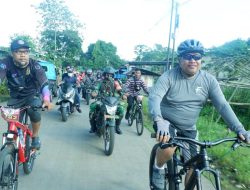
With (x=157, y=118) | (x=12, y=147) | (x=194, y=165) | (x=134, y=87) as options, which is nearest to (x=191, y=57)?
(x=157, y=118)

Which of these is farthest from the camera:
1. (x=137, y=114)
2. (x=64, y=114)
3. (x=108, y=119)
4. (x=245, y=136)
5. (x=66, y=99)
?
(x=66, y=99)

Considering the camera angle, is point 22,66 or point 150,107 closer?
point 150,107

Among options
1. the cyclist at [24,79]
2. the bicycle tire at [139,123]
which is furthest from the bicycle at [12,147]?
the bicycle tire at [139,123]

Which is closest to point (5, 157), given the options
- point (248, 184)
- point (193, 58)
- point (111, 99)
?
point (193, 58)

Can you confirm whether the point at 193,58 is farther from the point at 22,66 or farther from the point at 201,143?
the point at 22,66

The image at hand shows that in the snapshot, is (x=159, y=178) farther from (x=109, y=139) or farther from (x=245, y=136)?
(x=109, y=139)

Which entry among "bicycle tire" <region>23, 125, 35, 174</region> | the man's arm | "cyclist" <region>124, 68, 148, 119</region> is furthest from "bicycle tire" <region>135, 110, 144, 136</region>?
the man's arm

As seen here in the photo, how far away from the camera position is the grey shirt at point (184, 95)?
336cm

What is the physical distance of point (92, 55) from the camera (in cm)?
6731

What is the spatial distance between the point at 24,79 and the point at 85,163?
201 centimetres

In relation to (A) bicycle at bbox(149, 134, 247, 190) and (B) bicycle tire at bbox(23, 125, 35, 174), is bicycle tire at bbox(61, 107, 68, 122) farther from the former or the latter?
(A) bicycle at bbox(149, 134, 247, 190)

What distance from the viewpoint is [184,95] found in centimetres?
345

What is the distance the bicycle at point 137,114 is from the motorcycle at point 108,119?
6.07ft

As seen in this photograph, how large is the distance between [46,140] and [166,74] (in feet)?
14.9
